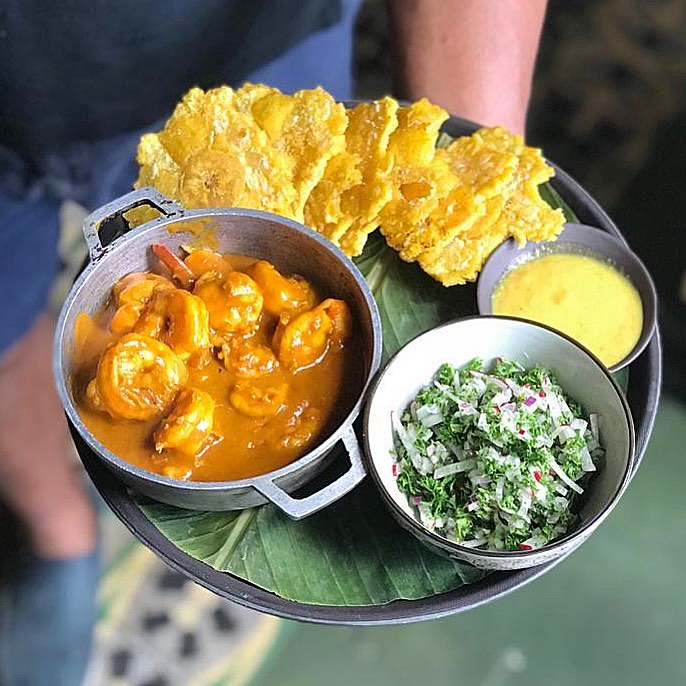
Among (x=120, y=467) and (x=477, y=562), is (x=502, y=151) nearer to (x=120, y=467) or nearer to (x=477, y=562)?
(x=477, y=562)

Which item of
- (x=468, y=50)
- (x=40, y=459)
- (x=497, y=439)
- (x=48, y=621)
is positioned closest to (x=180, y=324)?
(x=497, y=439)

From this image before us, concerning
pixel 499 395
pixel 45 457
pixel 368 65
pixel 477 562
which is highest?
pixel 499 395

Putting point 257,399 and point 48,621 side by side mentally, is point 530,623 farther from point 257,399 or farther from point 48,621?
point 257,399

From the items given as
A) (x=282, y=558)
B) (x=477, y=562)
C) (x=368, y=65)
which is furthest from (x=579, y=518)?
(x=368, y=65)

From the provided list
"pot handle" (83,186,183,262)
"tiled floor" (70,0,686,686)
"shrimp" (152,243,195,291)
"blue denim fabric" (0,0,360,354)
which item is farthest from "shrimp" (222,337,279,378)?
"tiled floor" (70,0,686,686)

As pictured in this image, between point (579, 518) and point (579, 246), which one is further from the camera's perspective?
point (579, 246)

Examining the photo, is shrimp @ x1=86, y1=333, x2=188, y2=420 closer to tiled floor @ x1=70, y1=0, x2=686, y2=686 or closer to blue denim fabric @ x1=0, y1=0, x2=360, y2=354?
blue denim fabric @ x1=0, y1=0, x2=360, y2=354

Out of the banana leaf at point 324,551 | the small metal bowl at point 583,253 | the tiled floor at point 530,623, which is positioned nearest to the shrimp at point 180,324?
the banana leaf at point 324,551
